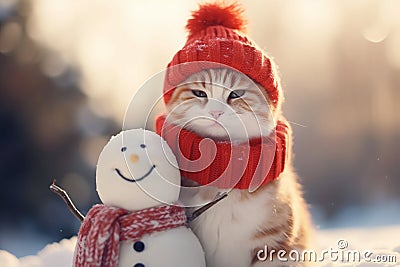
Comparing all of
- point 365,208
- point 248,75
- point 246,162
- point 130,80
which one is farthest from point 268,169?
point 365,208

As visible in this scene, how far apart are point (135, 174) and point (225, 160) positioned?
0.43ft

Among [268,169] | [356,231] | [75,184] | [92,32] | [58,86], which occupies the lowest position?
[356,231]

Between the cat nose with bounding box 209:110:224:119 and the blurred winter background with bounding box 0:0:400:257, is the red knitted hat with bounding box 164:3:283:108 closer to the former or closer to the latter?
the cat nose with bounding box 209:110:224:119

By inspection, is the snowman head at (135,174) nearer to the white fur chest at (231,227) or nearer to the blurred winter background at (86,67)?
the white fur chest at (231,227)

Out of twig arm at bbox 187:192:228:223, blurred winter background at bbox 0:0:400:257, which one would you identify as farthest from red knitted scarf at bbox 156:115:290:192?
blurred winter background at bbox 0:0:400:257

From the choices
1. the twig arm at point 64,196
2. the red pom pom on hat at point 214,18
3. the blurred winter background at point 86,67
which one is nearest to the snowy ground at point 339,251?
the blurred winter background at point 86,67

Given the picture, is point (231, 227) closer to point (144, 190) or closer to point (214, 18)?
point (144, 190)

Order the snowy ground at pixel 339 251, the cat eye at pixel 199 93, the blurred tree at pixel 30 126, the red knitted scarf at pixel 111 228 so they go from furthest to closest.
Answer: the blurred tree at pixel 30 126 < the snowy ground at pixel 339 251 < the cat eye at pixel 199 93 < the red knitted scarf at pixel 111 228

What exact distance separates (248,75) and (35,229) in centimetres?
85

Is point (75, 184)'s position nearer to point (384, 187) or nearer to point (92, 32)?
point (92, 32)

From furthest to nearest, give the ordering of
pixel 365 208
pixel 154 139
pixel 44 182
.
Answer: pixel 365 208 → pixel 44 182 → pixel 154 139

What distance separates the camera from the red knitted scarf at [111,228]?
65 centimetres

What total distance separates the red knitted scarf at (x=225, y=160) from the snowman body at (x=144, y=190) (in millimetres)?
35

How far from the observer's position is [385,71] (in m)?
1.56
